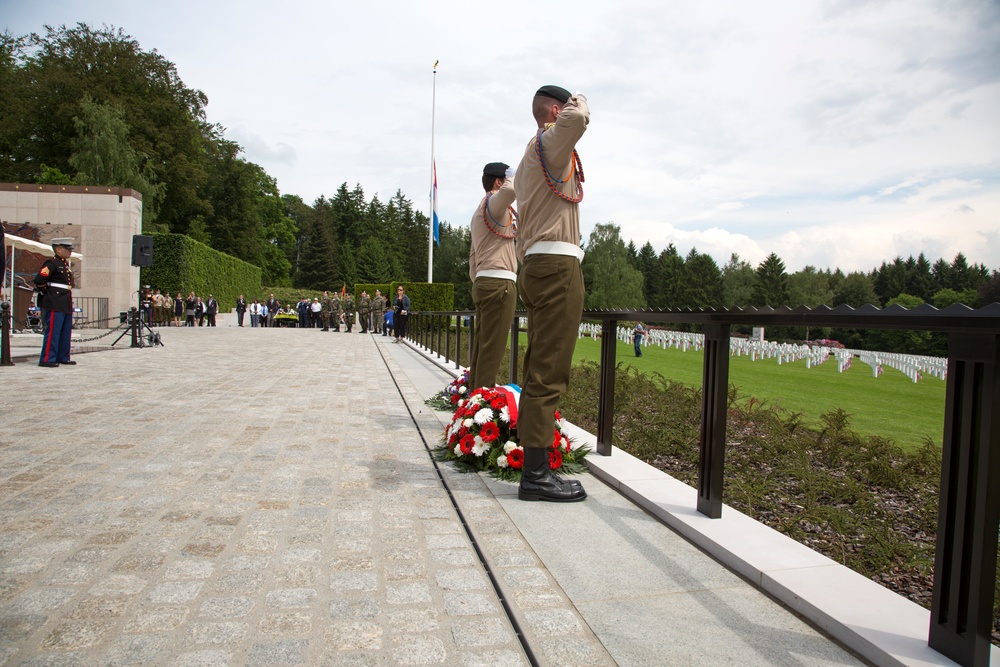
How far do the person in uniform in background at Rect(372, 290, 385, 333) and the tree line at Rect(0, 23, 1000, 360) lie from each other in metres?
15.1

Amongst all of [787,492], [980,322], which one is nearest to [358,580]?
[980,322]

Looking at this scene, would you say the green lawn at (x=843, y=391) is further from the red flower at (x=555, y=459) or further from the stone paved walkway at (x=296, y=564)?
the stone paved walkway at (x=296, y=564)

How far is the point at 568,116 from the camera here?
3229mm

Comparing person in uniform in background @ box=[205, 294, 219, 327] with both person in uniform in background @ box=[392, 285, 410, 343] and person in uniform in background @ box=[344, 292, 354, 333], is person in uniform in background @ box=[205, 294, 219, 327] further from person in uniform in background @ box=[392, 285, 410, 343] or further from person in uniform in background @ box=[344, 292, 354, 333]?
person in uniform in background @ box=[392, 285, 410, 343]

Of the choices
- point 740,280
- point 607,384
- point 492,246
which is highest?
point 740,280

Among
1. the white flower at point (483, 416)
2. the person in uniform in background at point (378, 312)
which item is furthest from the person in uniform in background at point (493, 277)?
the person in uniform in background at point (378, 312)

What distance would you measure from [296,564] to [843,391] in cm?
1132

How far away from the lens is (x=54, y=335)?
400 inches

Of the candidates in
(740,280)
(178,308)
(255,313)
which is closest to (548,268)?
(178,308)

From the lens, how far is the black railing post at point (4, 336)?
1011 centimetres

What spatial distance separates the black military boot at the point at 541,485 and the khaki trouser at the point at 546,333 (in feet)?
0.34

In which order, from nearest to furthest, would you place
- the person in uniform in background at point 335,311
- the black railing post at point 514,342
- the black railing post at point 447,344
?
the black railing post at point 514,342 < the black railing post at point 447,344 < the person in uniform in background at point 335,311

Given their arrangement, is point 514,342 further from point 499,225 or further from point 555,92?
point 555,92

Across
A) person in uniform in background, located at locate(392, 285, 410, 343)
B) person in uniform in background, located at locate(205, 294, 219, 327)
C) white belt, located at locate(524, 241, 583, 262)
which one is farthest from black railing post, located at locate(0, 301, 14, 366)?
person in uniform in background, located at locate(205, 294, 219, 327)
